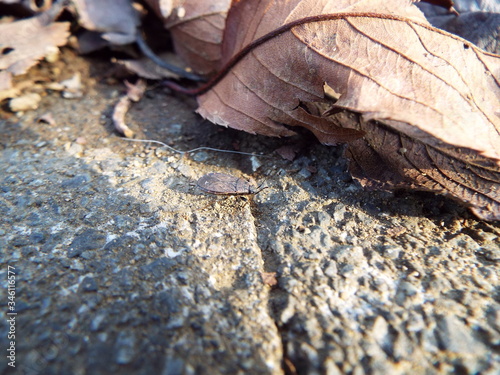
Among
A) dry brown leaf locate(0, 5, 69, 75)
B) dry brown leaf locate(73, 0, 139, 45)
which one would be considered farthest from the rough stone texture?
dry brown leaf locate(73, 0, 139, 45)

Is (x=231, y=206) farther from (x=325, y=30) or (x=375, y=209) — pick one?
(x=325, y=30)

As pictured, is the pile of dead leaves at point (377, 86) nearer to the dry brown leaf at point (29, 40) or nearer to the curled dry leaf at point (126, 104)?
the curled dry leaf at point (126, 104)

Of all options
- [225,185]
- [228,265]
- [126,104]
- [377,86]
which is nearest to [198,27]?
[126,104]

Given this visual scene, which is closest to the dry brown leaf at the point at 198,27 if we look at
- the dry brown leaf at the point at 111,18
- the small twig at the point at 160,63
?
the small twig at the point at 160,63

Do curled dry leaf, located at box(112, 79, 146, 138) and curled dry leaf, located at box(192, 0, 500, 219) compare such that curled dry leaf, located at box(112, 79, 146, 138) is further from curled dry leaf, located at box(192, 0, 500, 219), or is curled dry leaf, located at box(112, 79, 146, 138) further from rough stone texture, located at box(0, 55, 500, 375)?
curled dry leaf, located at box(192, 0, 500, 219)

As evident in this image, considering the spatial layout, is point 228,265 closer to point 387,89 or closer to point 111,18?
point 387,89

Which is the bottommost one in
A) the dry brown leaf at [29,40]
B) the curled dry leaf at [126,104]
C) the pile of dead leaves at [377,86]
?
the curled dry leaf at [126,104]

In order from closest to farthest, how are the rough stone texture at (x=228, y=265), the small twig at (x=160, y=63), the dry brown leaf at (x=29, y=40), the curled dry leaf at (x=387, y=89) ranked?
the rough stone texture at (x=228, y=265) → the curled dry leaf at (x=387, y=89) → the dry brown leaf at (x=29, y=40) → the small twig at (x=160, y=63)
